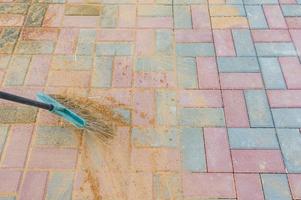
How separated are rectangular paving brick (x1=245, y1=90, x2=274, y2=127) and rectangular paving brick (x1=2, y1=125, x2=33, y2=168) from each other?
1.68m

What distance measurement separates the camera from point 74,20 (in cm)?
372

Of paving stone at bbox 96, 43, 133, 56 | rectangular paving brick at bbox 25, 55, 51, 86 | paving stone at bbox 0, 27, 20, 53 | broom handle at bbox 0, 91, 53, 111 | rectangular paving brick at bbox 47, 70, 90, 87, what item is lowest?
rectangular paving brick at bbox 47, 70, 90, 87

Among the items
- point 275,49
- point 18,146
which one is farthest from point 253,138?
point 18,146

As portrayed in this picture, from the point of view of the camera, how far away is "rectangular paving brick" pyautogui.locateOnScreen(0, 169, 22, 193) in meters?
2.63

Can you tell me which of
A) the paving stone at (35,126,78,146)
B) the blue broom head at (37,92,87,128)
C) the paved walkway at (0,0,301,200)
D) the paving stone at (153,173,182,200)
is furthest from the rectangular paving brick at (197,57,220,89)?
the paving stone at (35,126,78,146)

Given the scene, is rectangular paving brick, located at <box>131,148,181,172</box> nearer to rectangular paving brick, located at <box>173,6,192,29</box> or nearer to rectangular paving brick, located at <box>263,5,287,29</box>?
rectangular paving brick, located at <box>173,6,192,29</box>

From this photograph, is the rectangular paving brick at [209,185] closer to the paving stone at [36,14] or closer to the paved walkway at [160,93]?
the paved walkway at [160,93]

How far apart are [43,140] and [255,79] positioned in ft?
5.76

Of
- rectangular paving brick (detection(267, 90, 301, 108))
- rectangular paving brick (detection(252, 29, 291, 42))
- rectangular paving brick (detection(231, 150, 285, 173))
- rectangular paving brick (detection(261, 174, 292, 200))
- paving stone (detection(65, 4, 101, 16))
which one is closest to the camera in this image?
rectangular paving brick (detection(261, 174, 292, 200))

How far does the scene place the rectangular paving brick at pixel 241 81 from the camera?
3.18 metres

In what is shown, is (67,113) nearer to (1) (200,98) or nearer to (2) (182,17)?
(1) (200,98)

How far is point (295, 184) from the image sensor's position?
2643 millimetres

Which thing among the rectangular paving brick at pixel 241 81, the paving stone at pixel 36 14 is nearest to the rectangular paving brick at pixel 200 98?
the rectangular paving brick at pixel 241 81

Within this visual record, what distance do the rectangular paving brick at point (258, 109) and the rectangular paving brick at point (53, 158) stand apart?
1.36m
